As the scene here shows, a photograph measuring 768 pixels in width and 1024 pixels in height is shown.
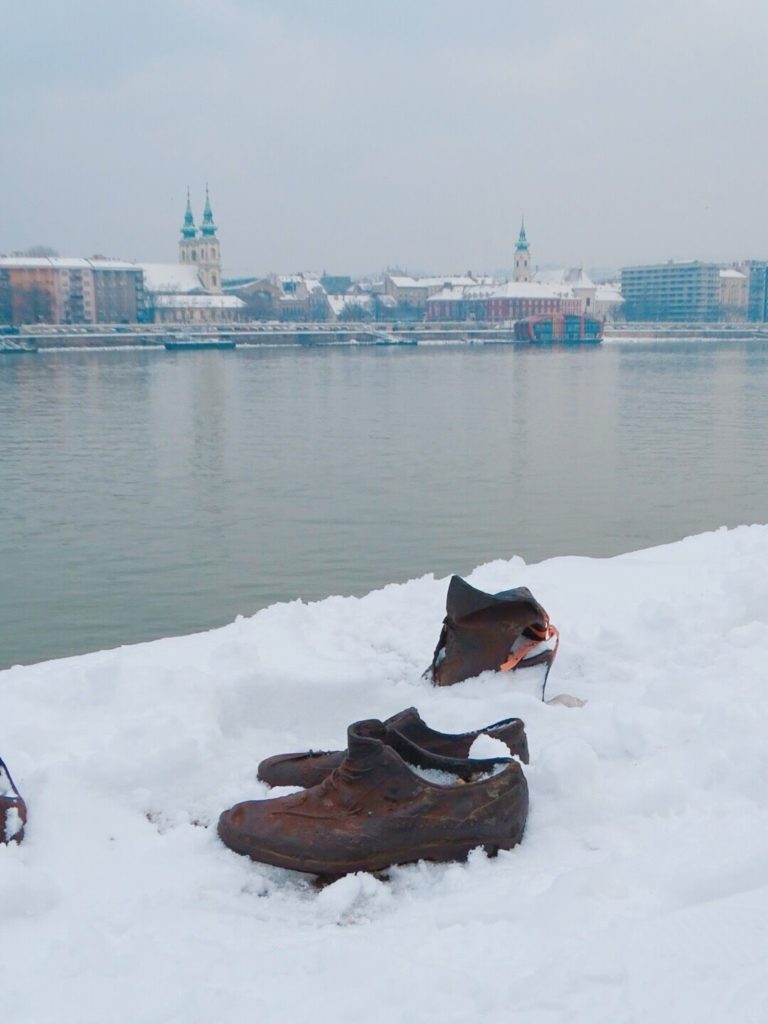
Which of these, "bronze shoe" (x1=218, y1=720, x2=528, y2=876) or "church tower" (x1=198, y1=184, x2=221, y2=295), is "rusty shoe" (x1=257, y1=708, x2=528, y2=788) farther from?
"church tower" (x1=198, y1=184, x2=221, y2=295)

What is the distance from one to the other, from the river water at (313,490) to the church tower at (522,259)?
129741mm

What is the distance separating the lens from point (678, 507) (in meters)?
20.2

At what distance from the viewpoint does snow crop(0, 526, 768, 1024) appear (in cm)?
240

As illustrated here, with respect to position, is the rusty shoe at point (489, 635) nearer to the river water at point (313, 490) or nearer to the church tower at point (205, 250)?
the river water at point (313, 490)

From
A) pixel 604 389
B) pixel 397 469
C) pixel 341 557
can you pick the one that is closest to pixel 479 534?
pixel 341 557

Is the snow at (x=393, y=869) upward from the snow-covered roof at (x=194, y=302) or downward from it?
downward

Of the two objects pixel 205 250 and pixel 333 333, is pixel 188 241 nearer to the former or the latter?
pixel 205 250

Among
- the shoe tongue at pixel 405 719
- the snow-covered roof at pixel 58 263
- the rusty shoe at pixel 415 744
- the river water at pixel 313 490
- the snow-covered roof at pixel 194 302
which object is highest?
the snow-covered roof at pixel 58 263

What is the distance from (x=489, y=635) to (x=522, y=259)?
178407 millimetres

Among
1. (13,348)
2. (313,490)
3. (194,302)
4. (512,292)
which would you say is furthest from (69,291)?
(313,490)

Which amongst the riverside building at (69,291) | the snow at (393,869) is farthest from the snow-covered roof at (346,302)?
the snow at (393,869)

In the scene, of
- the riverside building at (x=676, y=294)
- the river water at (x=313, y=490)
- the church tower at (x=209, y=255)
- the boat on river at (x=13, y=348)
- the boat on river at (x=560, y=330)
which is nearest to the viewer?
the river water at (x=313, y=490)

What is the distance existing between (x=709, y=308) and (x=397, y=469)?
160m

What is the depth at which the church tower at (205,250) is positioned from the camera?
15625 cm
